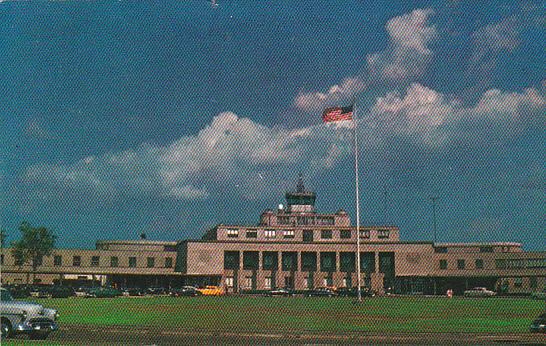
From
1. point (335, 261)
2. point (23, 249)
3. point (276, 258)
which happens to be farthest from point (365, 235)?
point (23, 249)

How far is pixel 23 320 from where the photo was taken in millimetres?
26375

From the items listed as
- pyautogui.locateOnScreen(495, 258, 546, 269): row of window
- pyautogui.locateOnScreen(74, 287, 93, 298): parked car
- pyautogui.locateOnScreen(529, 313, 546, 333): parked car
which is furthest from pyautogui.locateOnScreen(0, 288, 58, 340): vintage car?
pyautogui.locateOnScreen(495, 258, 546, 269): row of window

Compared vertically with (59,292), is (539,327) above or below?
above

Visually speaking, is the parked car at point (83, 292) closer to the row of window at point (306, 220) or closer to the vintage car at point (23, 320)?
the row of window at point (306, 220)

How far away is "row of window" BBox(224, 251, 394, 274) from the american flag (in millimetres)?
72169

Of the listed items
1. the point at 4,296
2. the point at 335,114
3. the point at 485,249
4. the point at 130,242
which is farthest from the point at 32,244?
the point at 4,296

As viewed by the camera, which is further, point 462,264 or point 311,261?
point 311,261

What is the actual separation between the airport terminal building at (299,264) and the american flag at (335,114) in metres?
71.7

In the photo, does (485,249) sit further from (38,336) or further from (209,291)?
(38,336)

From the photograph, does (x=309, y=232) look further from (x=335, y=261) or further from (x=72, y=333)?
(x=72, y=333)

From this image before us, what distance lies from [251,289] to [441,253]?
1599 inches

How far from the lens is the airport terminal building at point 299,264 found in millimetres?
138125

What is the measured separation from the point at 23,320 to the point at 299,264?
11653 centimetres

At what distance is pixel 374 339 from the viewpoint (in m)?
29.2
